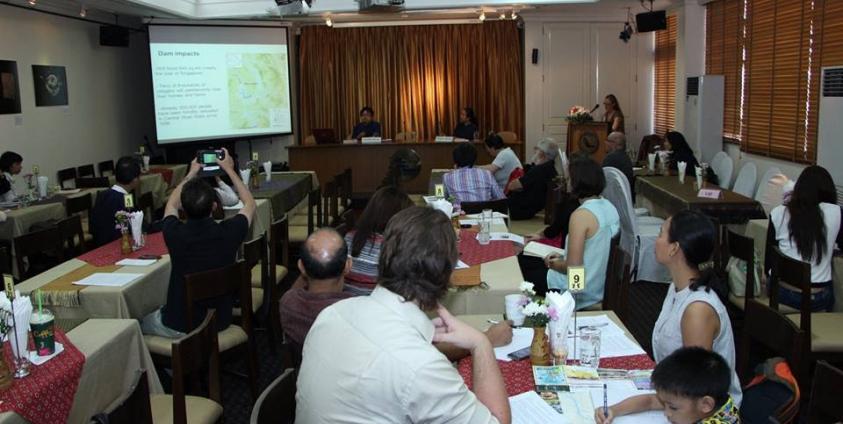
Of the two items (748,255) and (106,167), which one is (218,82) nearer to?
(106,167)

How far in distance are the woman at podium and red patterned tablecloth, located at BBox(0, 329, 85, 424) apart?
9.85 meters

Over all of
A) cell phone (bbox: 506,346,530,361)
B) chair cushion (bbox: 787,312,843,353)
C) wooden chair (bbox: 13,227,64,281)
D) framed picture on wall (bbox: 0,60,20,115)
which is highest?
framed picture on wall (bbox: 0,60,20,115)

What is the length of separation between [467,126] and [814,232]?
8.24 metres

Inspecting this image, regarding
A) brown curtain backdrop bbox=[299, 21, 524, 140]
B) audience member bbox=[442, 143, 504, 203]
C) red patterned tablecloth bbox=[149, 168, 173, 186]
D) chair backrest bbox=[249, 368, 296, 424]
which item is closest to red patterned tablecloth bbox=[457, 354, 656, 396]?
chair backrest bbox=[249, 368, 296, 424]

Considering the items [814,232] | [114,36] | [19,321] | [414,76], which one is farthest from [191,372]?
[414,76]

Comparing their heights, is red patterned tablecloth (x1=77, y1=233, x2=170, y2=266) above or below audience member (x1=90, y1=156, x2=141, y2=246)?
below

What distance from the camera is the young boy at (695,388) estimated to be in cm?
198

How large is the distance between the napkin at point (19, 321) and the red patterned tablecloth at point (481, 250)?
2.12 meters

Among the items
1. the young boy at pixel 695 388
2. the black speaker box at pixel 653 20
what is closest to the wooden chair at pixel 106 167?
the black speaker box at pixel 653 20

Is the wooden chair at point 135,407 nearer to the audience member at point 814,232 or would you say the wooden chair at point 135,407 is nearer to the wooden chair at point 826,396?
the wooden chair at point 826,396

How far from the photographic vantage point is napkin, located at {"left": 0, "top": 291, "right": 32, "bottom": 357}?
2.62m

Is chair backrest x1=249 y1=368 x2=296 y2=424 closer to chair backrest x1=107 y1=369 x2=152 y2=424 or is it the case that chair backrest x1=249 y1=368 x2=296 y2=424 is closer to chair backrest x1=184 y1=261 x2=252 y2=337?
chair backrest x1=107 y1=369 x2=152 y2=424

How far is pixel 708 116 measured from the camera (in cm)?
966

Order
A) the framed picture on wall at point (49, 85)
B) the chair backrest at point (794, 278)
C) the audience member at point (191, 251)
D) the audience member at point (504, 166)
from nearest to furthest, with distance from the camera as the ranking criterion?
1. the chair backrest at point (794, 278)
2. the audience member at point (191, 251)
3. the audience member at point (504, 166)
4. the framed picture on wall at point (49, 85)
